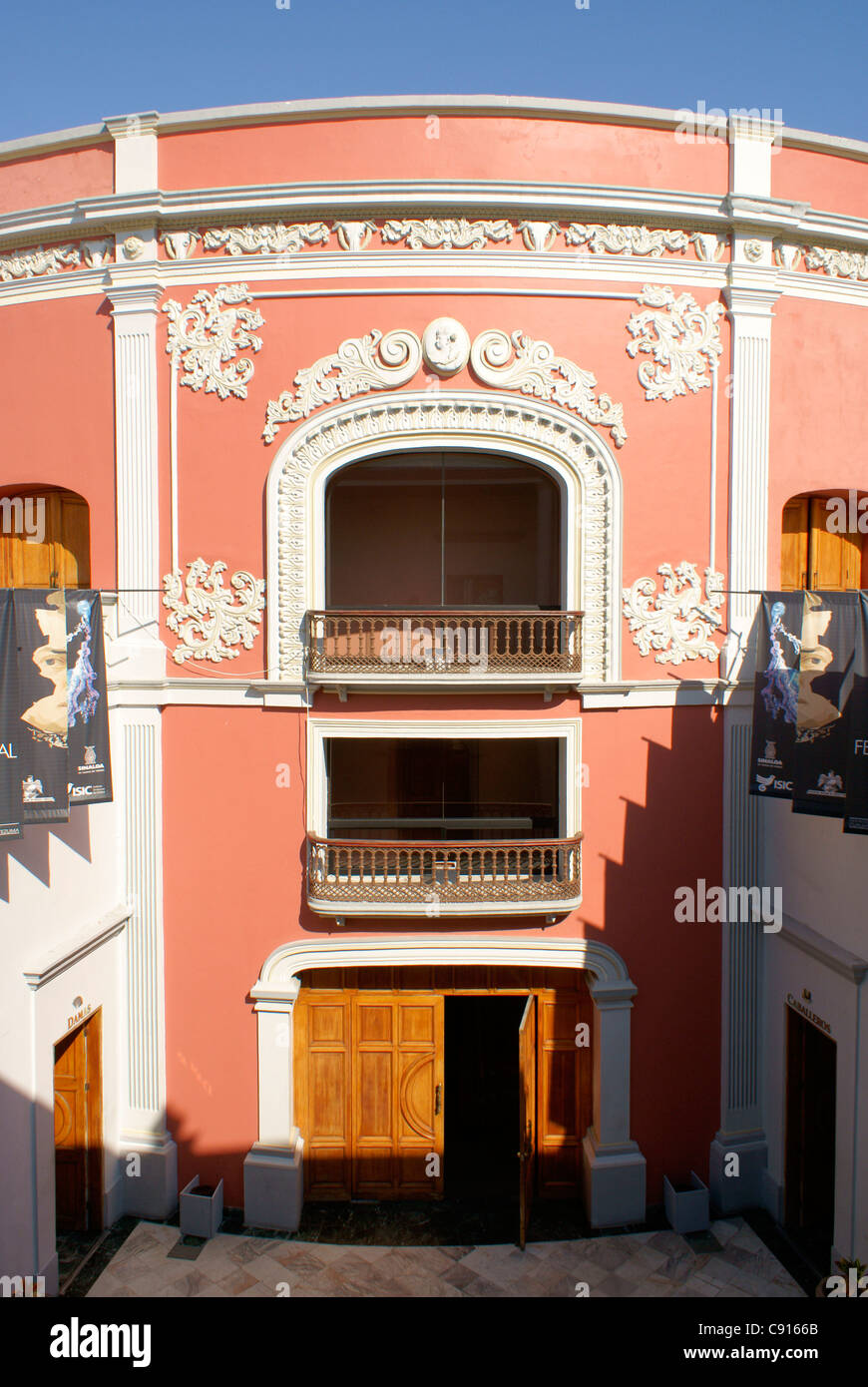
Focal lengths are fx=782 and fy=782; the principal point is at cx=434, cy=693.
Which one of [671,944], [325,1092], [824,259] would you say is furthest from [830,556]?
[325,1092]

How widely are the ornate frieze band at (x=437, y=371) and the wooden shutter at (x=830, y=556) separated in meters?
3.37

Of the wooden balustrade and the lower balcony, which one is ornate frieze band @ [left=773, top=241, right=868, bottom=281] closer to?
the wooden balustrade

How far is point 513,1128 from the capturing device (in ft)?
41.6

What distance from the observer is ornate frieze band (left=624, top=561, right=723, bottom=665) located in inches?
406

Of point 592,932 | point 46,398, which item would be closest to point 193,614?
point 46,398

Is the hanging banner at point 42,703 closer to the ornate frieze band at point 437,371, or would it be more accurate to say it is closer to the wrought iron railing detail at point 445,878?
the wrought iron railing detail at point 445,878

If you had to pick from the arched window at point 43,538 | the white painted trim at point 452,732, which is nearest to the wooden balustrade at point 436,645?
the white painted trim at point 452,732

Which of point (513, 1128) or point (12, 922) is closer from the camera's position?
point (12, 922)

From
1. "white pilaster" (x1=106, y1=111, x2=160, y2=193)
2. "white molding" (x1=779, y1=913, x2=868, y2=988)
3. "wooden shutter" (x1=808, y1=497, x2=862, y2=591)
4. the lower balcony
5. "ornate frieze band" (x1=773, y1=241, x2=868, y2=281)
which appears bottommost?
"white molding" (x1=779, y1=913, x2=868, y2=988)

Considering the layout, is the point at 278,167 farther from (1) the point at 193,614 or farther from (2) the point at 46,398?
(1) the point at 193,614

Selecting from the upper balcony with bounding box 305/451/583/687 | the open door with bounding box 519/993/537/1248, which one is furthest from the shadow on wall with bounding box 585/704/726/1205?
the upper balcony with bounding box 305/451/583/687

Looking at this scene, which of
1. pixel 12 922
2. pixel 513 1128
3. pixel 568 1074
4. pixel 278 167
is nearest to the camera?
pixel 12 922

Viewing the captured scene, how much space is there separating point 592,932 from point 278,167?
10.7 metres

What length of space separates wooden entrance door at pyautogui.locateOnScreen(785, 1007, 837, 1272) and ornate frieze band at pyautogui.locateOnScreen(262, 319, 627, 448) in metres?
8.42
